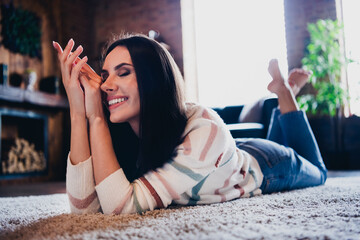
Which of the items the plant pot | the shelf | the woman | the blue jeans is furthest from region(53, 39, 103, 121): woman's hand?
the plant pot

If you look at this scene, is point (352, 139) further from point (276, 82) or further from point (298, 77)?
point (276, 82)

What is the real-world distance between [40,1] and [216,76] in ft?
8.25

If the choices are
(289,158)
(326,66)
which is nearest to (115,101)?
(289,158)

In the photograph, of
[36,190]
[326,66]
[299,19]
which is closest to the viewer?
[36,190]

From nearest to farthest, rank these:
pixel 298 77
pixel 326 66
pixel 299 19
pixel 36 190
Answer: pixel 298 77
pixel 36 190
pixel 326 66
pixel 299 19

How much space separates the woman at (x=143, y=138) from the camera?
37.0 inches

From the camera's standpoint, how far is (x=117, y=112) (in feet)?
3.37

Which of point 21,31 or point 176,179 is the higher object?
point 21,31

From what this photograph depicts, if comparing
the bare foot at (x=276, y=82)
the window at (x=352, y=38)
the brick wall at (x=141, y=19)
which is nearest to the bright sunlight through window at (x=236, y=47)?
the brick wall at (x=141, y=19)

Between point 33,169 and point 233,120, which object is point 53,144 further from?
point 233,120

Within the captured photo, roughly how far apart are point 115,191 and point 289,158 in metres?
0.79

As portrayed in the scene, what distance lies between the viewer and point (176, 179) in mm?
924

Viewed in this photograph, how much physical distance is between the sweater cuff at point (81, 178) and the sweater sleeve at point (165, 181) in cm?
6

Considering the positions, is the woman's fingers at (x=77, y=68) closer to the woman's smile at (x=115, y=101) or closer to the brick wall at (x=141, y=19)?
the woman's smile at (x=115, y=101)
